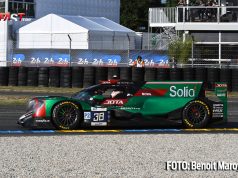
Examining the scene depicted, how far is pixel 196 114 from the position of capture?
13.5 m

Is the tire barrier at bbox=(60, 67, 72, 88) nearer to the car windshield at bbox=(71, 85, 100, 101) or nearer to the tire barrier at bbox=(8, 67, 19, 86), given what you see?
the tire barrier at bbox=(8, 67, 19, 86)

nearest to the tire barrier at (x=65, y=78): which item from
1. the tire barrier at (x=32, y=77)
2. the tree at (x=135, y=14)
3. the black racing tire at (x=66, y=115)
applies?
the tire barrier at (x=32, y=77)

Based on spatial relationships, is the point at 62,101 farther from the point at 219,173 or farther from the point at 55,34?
the point at 55,34

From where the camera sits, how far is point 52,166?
841 cm

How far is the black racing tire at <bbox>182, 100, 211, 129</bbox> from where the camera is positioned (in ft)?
43.9

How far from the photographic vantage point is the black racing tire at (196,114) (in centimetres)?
1339

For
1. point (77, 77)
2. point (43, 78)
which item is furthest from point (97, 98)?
point (43, 78)

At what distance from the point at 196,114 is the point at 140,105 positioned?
1223 millimetres

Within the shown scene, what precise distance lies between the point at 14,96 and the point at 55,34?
65.1ft

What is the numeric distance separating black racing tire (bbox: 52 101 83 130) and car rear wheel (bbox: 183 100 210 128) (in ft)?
7.53

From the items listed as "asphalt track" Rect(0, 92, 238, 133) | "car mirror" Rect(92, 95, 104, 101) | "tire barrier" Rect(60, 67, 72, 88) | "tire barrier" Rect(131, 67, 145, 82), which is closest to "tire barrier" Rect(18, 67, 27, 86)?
"tire barrier" Rect(60, 67, 72, 88)

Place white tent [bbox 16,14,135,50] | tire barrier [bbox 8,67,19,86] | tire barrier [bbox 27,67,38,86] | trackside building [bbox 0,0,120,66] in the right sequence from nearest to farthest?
tire barrier [bbox 27,67,38,86]
tire barrier [bbox 8,67,19,86]
white tent [bbox 16,14,135,50]
trackside building [bbox 0,0,120,66]

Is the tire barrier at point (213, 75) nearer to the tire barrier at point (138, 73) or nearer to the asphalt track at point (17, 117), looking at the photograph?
the tire barrier at point (138, 73)

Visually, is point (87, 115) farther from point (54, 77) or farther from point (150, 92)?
point (54, 77)
